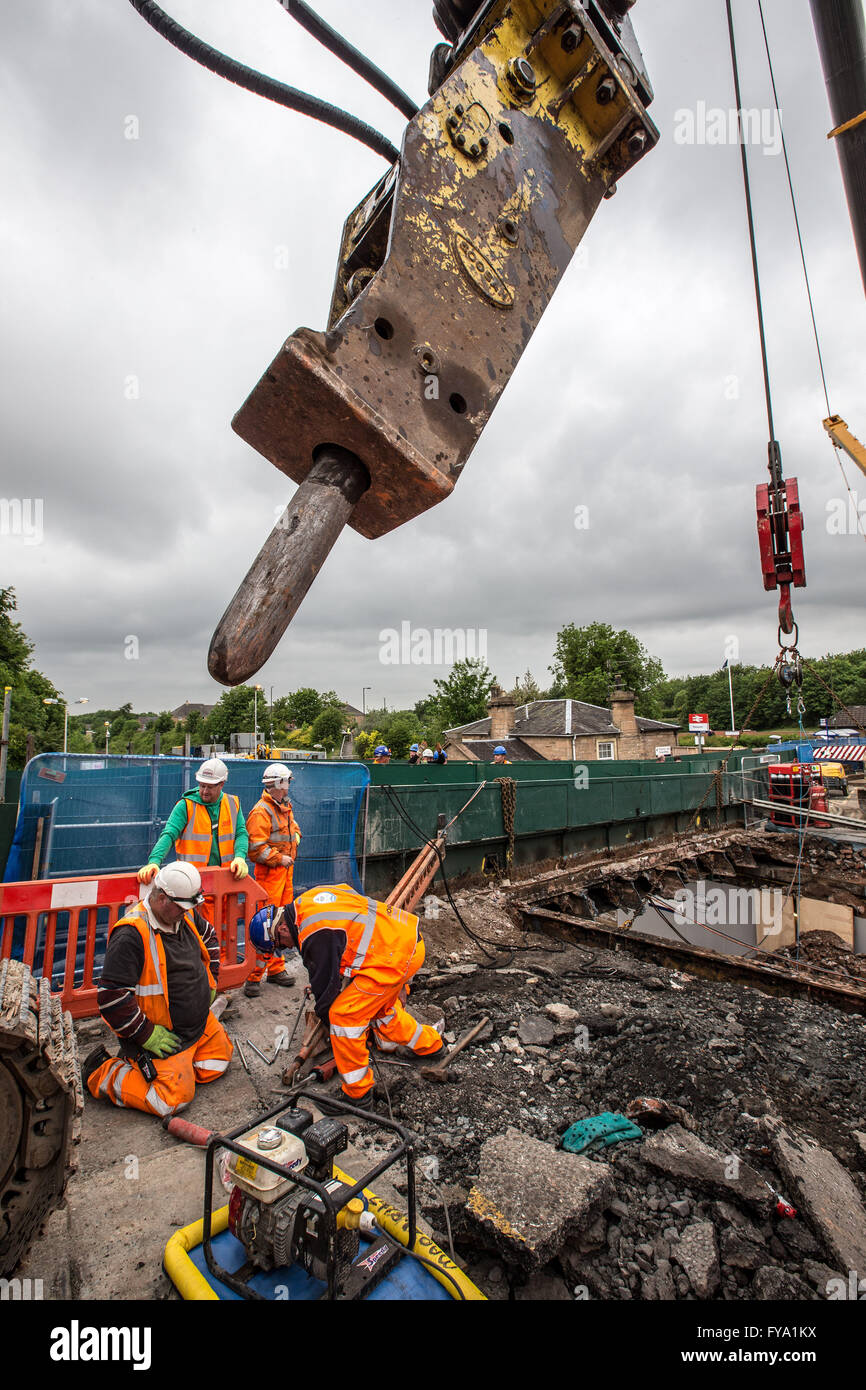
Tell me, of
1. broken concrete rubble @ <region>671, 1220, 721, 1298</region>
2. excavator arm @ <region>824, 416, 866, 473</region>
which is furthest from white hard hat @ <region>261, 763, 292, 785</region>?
excavator arm @ <region>824, 416, 866, 473</region>

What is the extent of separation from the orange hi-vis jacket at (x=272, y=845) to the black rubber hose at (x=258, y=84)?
212 inches

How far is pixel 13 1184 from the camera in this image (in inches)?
82.0

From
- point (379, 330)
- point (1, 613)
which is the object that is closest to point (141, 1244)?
point (379, 330)

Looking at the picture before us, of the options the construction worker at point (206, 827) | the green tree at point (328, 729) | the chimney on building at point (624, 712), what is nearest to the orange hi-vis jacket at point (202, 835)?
the construction worker at point (206, 827)

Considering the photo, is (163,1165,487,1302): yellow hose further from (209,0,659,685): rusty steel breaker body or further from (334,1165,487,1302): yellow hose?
(209,0,659,685): rusty steel breaker body

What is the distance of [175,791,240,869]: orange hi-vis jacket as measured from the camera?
212 inches

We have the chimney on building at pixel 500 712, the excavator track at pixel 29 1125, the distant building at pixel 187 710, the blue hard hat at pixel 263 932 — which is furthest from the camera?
the distant building at pixel 187 710

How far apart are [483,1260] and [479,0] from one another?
440cm

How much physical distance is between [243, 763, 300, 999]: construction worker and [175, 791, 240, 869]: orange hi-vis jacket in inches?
18.7

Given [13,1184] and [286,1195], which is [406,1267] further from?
[13,1184]

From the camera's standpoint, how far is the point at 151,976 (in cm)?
370

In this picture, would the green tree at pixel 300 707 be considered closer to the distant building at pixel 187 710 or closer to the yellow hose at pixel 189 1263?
the distant building at pixel 187 710

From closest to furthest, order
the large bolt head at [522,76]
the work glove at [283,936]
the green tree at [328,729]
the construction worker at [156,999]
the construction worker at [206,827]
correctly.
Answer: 1. the large bolt head at [522,76]
2. the construction worker at [156,999]
3. the work glove at [283,936]
4. the construction worker at [206,827]
5. the green tree at [328,729]

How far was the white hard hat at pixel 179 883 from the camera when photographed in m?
3.62
